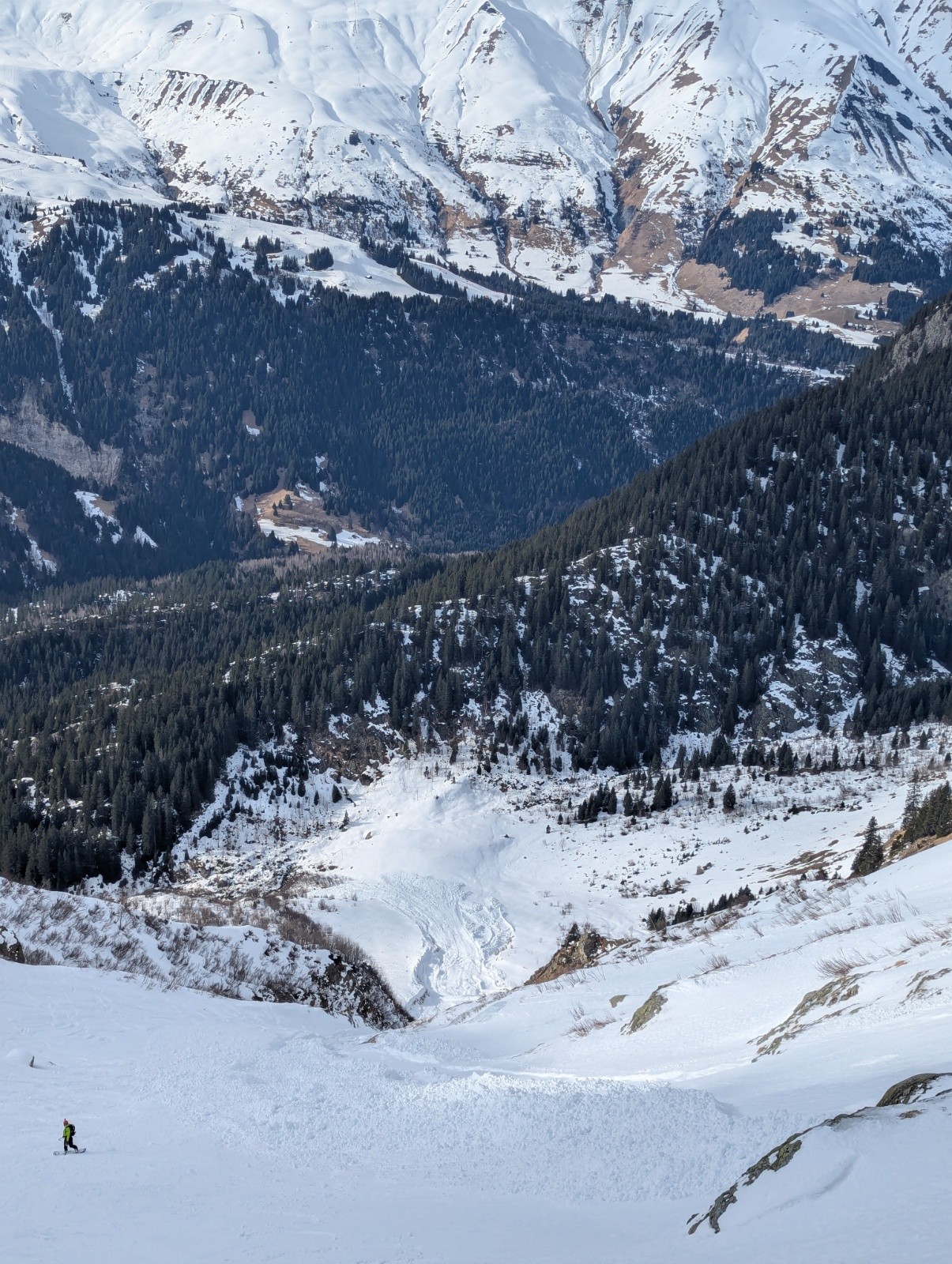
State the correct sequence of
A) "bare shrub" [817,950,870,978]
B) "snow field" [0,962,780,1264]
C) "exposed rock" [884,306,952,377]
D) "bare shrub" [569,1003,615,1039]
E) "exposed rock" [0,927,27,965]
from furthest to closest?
"exposed rock" [884,306,952,377]
"exposed rock" [0,927,27,965]
"bare shrub" [569,1003,615,1039]
"bare shrub" [817,950,870,978]
"snow field" [0,962,780,1264]

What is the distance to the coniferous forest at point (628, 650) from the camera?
11412 centimetres

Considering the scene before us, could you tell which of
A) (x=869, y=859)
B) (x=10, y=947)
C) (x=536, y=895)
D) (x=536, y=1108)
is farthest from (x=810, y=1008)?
(x=536, y=895)

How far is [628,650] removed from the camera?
13225 centimetres

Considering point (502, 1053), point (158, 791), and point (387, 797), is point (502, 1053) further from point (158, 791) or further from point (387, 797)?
point (158, 791)

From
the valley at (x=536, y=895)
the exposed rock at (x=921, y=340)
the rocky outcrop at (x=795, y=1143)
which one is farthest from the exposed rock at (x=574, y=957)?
Answer: the exposed rock at (x=921, y=340)

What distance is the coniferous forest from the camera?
374 ft

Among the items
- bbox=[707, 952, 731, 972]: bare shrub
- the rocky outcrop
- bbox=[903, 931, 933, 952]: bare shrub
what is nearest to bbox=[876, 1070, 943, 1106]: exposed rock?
the rocky outcrop

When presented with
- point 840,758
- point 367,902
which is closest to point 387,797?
point 367,902

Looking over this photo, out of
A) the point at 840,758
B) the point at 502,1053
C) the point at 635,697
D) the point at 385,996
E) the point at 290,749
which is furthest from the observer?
the point at 635,697

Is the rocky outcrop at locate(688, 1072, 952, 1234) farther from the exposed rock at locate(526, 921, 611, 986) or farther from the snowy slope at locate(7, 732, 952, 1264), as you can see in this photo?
the exposed rock at locate(526, 921, 611, 986)

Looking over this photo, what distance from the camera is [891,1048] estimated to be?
18594 millimetres

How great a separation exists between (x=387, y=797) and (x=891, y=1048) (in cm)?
8776

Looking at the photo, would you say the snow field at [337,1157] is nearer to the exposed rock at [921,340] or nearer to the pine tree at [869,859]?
the pine tree at [869,859]

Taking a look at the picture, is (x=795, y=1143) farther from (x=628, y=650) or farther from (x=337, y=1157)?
(x=628, y=650)
